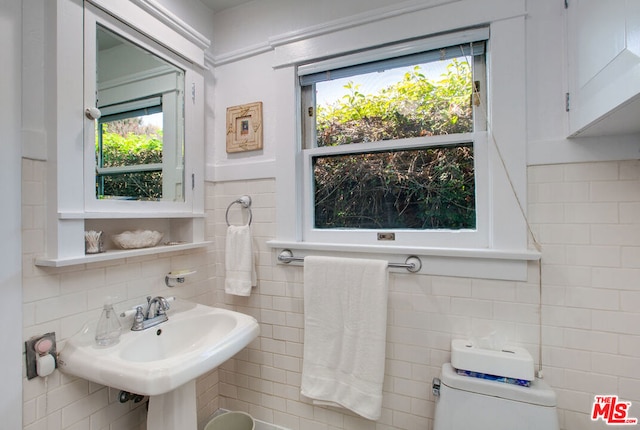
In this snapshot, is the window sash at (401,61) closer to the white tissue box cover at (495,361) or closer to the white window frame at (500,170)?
the white window frame at (500,170)

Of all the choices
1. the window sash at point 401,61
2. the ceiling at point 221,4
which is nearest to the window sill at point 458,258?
the window sash at point 401,61

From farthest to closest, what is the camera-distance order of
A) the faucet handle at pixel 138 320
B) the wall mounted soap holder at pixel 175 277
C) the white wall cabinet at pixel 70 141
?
the wall mounted soap holder at pixel 175 277, the faucet handle at pixel 138 320, the white wall cabinet at pixel 70 141

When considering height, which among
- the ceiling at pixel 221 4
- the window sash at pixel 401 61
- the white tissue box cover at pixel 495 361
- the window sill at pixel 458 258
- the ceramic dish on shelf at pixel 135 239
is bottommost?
the white tissue box cover at pixel 495 361

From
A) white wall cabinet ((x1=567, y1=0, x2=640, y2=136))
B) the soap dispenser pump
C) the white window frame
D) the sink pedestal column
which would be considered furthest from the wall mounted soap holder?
white wall cabinet ((x1=567, y1=0, x2=640, y2=136))

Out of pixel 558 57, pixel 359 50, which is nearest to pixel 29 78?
pixel 359 50

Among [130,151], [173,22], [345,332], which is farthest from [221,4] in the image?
[345,332]

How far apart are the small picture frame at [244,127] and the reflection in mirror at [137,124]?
0.27 m

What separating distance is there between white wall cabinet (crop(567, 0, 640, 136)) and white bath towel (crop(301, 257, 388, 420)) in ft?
2.87

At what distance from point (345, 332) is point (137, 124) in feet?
4.39

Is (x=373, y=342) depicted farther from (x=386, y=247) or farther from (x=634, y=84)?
(x=634, y=84)

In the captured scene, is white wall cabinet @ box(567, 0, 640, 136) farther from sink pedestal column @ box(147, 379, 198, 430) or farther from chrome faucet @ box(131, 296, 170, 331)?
chrome faucet @ box(131, 296, 170, 331)

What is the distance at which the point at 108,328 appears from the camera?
1100mm

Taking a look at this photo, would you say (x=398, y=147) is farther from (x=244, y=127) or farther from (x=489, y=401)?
(x=489, y=401)

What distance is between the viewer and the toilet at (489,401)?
1.00 m
